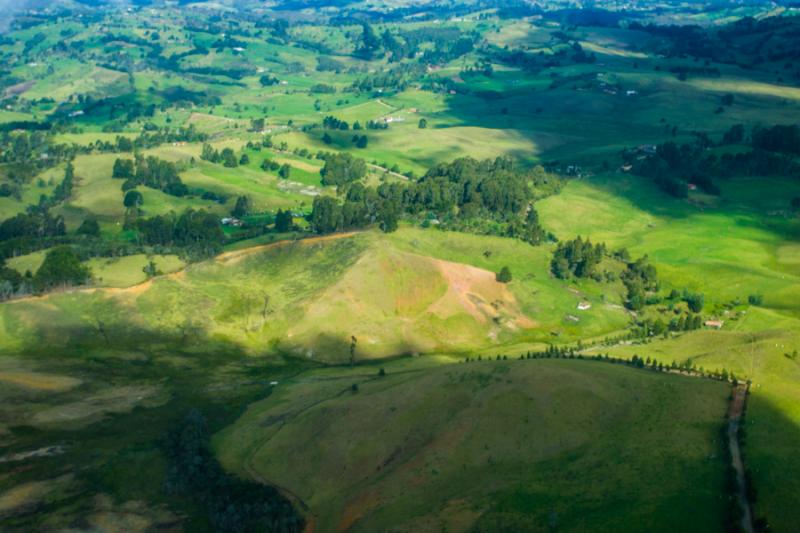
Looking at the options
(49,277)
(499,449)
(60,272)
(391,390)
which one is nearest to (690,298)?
(391,390)

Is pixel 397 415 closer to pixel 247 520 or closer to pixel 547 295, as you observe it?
pixel 247 520

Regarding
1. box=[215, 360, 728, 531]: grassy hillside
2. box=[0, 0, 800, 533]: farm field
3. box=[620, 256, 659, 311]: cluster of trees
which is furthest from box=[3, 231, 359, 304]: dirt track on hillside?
box=[620, 256, 659, 311]: cluster of trees

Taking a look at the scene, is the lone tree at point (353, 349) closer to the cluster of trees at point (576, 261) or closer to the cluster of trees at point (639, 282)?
the cluster of trees at point (576, 261)

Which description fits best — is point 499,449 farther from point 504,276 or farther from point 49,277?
point 49,277

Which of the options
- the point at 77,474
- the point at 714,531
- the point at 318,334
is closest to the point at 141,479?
the point at 77,474

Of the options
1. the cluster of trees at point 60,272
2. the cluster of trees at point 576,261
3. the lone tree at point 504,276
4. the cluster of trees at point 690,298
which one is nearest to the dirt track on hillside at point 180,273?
the cluster of trees at point 60,272
